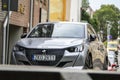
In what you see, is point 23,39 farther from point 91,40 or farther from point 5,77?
point 5,77

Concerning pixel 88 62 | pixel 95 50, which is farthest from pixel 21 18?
pixel 88 62

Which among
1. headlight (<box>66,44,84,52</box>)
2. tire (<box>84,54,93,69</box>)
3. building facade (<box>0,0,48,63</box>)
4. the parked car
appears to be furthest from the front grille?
building facade (<box>0,0,48,63</box>)

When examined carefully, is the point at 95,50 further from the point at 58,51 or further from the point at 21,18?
the point at 21,18

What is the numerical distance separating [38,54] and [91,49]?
1.45m

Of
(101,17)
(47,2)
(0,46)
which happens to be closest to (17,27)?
(0,46)

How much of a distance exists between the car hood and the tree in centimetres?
11164

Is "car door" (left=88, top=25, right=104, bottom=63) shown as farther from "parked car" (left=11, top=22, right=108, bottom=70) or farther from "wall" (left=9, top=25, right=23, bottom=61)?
"wall" (left=9, top=25, right=23, bottom=61)

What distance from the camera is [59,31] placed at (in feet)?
37.7

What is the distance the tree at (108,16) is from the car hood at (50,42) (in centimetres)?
11164

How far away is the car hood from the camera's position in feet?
33.5

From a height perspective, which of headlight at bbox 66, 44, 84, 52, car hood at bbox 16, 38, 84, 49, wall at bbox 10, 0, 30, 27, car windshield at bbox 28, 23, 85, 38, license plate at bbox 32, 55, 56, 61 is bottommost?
license plate at bbox 32, 55, 56, 61

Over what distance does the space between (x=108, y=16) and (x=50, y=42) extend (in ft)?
404

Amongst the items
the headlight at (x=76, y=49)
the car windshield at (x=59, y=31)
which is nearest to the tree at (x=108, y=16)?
the car windshield at (x=59, y=31)

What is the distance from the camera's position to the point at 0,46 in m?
19.4
